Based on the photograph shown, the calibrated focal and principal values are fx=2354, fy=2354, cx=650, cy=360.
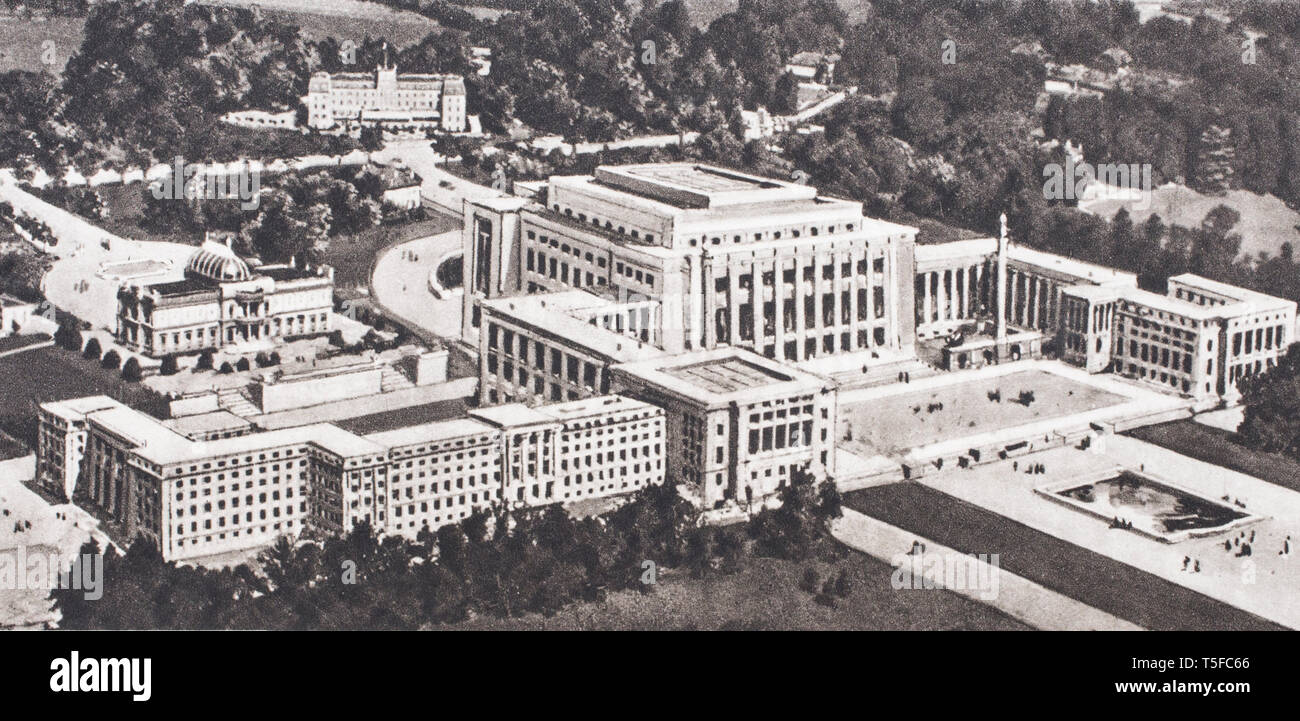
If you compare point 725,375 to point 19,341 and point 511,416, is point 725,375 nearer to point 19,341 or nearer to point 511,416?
point 511,416

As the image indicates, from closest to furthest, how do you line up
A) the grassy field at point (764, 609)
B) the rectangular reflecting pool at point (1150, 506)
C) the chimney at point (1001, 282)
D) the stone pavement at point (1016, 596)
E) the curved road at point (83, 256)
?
the grassy field at point (764, 609) → the stone pavement at point (1016, 596) → the rectangular reflecting pool at point (1150, 506) → the curved road at point (83, 256) → the chimney at point (1001, 282)

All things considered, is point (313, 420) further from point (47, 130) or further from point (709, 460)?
point (47, 130)

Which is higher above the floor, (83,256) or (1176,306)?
(83,256)

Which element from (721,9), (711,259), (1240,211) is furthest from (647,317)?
(721,9)

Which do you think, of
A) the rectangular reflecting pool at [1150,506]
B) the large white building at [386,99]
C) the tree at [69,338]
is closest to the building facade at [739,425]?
the rectangular reflecting pool at [1150,506]

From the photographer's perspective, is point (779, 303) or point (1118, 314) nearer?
point (779, 303)

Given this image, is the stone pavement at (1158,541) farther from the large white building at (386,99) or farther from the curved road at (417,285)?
the large white building at (386,99)
